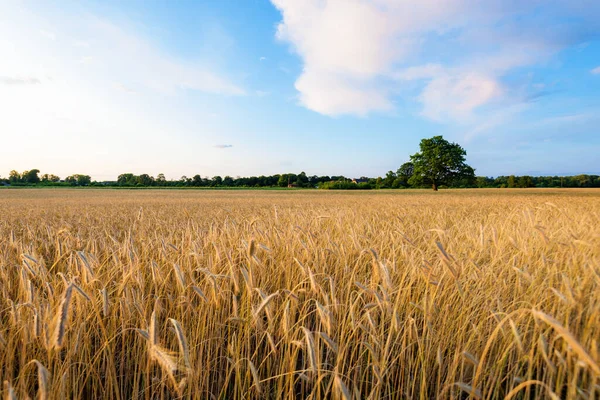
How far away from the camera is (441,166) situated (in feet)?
138

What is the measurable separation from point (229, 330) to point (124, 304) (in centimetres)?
62

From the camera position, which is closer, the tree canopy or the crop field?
the crop field

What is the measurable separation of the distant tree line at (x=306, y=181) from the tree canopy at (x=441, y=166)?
15.9 inches

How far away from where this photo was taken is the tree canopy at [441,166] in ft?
138

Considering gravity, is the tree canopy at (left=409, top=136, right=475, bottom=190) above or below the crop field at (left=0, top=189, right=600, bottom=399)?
above

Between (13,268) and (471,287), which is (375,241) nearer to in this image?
(471,287)

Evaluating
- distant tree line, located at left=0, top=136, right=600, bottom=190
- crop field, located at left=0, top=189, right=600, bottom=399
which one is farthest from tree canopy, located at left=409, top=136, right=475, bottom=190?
crop field, located at left=0, top=189, right=600, bottom=399

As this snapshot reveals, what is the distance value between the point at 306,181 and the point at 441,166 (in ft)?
173

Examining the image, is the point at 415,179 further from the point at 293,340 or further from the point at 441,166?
the point at 293,340

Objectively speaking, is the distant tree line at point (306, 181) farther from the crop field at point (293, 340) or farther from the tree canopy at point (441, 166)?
the crop field at point (293, 340)

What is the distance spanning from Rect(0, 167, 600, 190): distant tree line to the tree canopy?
1.32 ft

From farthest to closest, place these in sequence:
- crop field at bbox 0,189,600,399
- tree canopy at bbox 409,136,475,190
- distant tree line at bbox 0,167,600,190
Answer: distant tree line at bbox 0,167,600,190
tree canopy at bbox 409,136,475,190
crop field at bbox 0,189,600,399

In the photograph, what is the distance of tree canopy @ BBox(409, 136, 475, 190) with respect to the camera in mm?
42094

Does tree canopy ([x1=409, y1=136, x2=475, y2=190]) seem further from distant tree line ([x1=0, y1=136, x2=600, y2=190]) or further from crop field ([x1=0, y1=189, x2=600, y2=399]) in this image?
crop field ([x1=0, y1=189, x2=600, y2=399])
